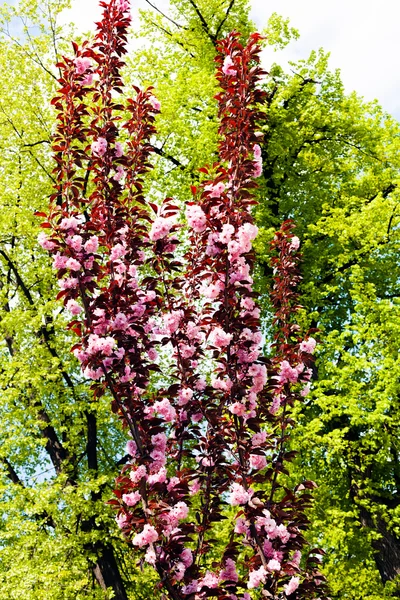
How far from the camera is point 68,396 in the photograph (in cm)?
1386

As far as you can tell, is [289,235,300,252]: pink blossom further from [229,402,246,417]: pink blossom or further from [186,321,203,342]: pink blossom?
[229,402,246,417]: pink blossom

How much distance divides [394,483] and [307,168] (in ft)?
26.1

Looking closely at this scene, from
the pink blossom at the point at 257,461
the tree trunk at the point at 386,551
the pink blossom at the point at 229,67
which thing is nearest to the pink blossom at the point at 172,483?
the pink blossom at the point at 257,461

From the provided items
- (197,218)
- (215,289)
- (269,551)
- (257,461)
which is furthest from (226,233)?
(269,551)

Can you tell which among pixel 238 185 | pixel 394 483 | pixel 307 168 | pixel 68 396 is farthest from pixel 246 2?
pixel 238 185

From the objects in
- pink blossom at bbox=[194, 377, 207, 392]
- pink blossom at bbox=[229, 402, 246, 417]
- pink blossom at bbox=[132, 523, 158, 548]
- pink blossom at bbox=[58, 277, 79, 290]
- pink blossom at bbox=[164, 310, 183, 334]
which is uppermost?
pink blossom at bbox=[58, 277, 79, 290]

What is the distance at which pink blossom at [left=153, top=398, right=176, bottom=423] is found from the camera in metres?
4.49

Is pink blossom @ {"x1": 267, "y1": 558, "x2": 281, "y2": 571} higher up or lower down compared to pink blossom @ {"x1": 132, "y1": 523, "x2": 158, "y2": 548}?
lower down

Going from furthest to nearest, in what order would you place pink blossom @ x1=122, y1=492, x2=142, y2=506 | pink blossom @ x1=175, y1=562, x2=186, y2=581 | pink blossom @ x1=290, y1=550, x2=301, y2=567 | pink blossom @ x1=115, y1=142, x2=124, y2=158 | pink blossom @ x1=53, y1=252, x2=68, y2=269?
pink blossom @ x1=115, y1=142, x2=124, y2=158 < pink blossom @ x1=290, y1=550, x2=301, y2=567 < pink blossom @ x1=53, y1=252, x2=68, y2=269 < pink blossom @ x1=122, y1=492, x2=142, y2=506 < pink blossom @ x1=175, y1=562, x2=186, y2=581

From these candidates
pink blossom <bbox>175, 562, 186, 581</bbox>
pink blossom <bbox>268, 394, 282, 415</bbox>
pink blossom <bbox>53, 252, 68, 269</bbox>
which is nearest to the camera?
pink blossom <bbox>175, 562, 186, 581</bbox>

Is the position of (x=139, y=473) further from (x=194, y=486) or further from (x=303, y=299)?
(x=303, y=299)

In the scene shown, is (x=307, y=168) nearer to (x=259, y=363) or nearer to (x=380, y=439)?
(x=380, y=439)

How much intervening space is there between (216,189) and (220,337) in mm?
1197

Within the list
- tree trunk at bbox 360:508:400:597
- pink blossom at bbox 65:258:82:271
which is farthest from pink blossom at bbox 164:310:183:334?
tree trunk at bbox 360:508:400:597
